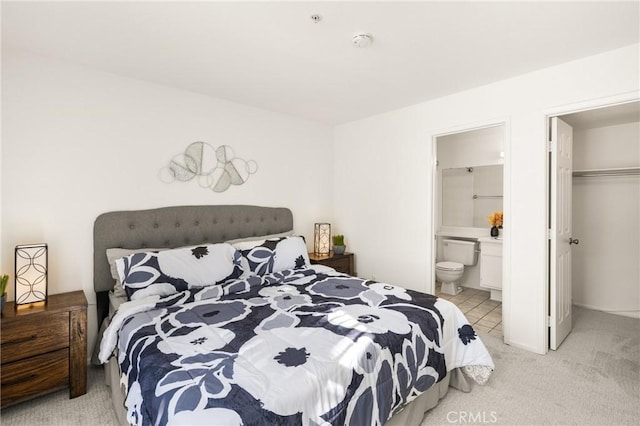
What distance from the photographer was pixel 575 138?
380cm

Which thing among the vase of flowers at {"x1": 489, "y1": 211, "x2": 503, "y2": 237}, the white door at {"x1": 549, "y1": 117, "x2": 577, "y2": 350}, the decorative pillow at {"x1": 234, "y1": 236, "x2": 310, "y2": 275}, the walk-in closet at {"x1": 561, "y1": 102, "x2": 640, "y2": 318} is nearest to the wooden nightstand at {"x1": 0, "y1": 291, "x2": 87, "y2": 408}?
the decorative pillow at {"x1": 234, "y1": 236, "x2": 310, "y2": 275}

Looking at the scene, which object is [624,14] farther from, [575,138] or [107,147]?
[107,147]

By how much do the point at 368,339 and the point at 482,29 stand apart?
6.48 ft

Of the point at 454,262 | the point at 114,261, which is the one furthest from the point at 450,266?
the point at 114,261

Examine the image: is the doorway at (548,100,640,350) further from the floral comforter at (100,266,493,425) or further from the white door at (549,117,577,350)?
the floral comforter at (100,266,493,425)

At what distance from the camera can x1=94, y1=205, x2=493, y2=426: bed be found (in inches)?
48.5

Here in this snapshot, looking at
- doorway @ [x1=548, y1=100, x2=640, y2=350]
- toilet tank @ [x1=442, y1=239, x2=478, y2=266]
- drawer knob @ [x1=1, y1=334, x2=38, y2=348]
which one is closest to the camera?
drawer knob @ [x1=1, y1=334, x2=38, y2=348]

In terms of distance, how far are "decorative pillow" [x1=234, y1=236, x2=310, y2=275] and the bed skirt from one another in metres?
1.12

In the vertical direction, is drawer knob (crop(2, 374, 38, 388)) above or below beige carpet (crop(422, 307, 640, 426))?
above

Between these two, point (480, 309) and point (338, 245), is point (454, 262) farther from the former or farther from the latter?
point (338, 245)

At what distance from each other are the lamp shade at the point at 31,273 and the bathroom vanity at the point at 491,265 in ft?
14.4

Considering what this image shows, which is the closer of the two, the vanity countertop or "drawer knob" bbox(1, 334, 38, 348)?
"drawer knob" bbox(1, 334, 38, 348)

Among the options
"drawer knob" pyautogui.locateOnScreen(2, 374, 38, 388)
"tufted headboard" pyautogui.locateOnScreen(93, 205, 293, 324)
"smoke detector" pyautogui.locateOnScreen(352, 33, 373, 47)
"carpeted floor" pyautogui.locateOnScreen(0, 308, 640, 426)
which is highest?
"smoke detector" pyautogui.locateOnScreen(352, 33, 373, 47)

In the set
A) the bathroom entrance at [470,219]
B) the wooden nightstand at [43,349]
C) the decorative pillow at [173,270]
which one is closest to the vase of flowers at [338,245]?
Answer: the bathroom entrance at [470,219]
